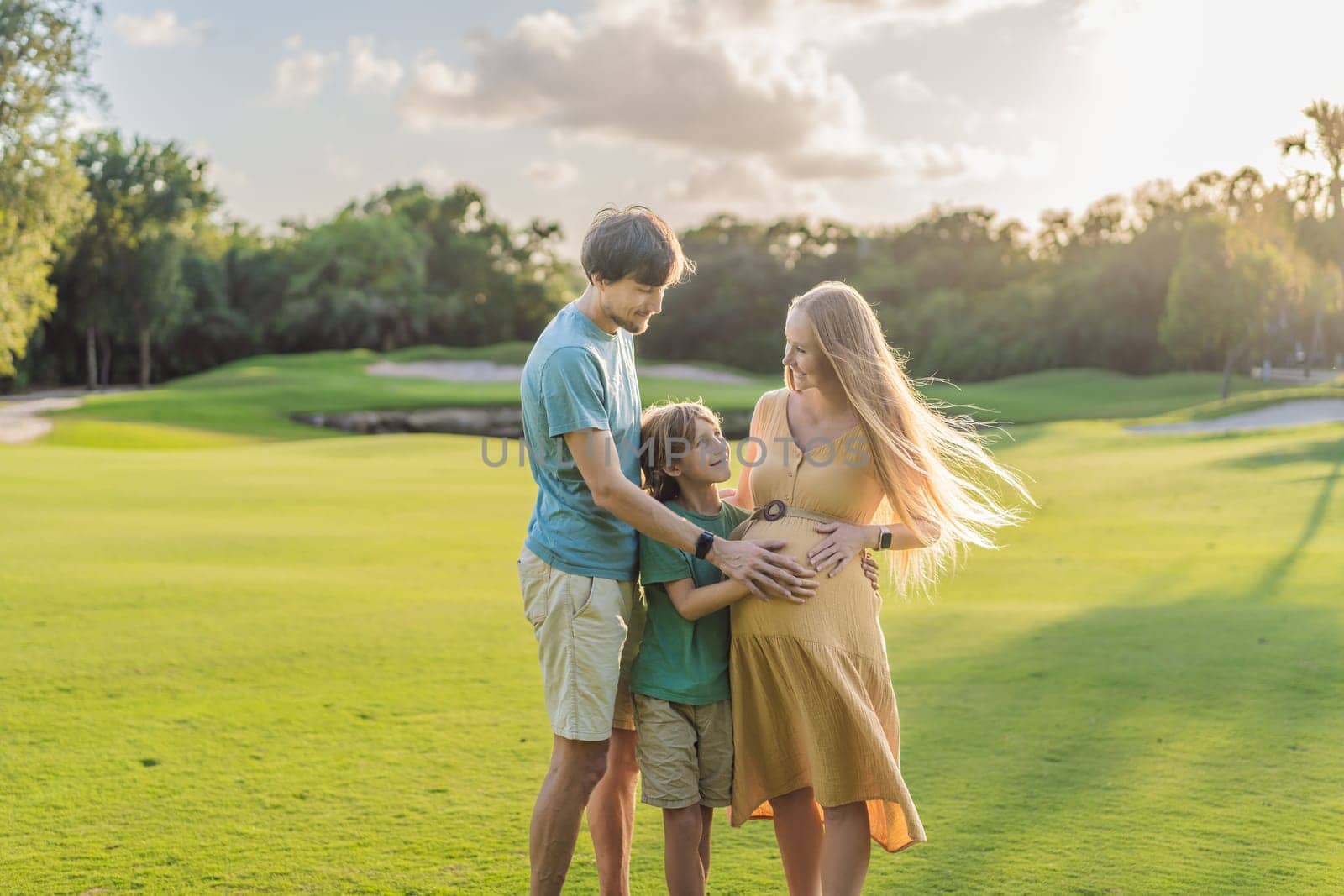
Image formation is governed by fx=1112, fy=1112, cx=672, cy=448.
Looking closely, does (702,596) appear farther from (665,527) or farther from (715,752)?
(715,752)

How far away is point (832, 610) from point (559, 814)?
0.96 m

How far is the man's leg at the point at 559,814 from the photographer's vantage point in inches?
123

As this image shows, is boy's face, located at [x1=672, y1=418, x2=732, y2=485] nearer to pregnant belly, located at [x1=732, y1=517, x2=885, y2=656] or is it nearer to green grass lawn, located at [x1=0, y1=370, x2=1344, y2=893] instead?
pregnant belly, located at [x1=732, y1=517, x2=885, y2=656]

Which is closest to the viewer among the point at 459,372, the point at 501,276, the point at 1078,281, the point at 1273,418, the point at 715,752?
the point at 715,752

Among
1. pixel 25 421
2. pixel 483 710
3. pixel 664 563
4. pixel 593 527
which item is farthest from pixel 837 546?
pixel 25 421

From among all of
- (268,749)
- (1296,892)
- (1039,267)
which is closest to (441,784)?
(268,749)

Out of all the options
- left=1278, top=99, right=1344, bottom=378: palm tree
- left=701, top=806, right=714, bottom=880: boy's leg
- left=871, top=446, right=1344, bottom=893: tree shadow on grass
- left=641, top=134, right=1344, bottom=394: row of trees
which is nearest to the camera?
left=701, top=806, right=714, bottom=880: boy's leg

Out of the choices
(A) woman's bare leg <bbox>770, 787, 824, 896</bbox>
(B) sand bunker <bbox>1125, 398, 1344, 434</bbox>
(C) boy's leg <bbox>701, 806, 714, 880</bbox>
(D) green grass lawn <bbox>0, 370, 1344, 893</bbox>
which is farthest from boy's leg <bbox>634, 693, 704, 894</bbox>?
(B) sand bunker <bbox>1125, 398, 1344, 434</bbox>

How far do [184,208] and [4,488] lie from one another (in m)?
36.8

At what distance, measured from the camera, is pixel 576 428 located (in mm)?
2939

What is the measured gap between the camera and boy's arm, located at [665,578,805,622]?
3020 mm

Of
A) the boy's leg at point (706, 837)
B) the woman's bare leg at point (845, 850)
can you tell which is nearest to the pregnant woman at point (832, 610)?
the woman's bare leg at point (845, 850)

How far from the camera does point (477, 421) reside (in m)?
30.9

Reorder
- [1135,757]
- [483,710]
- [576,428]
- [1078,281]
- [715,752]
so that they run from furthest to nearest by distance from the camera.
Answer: [1078,281]
[483,710]
[1135,757]
[715,752]
[576,428]
